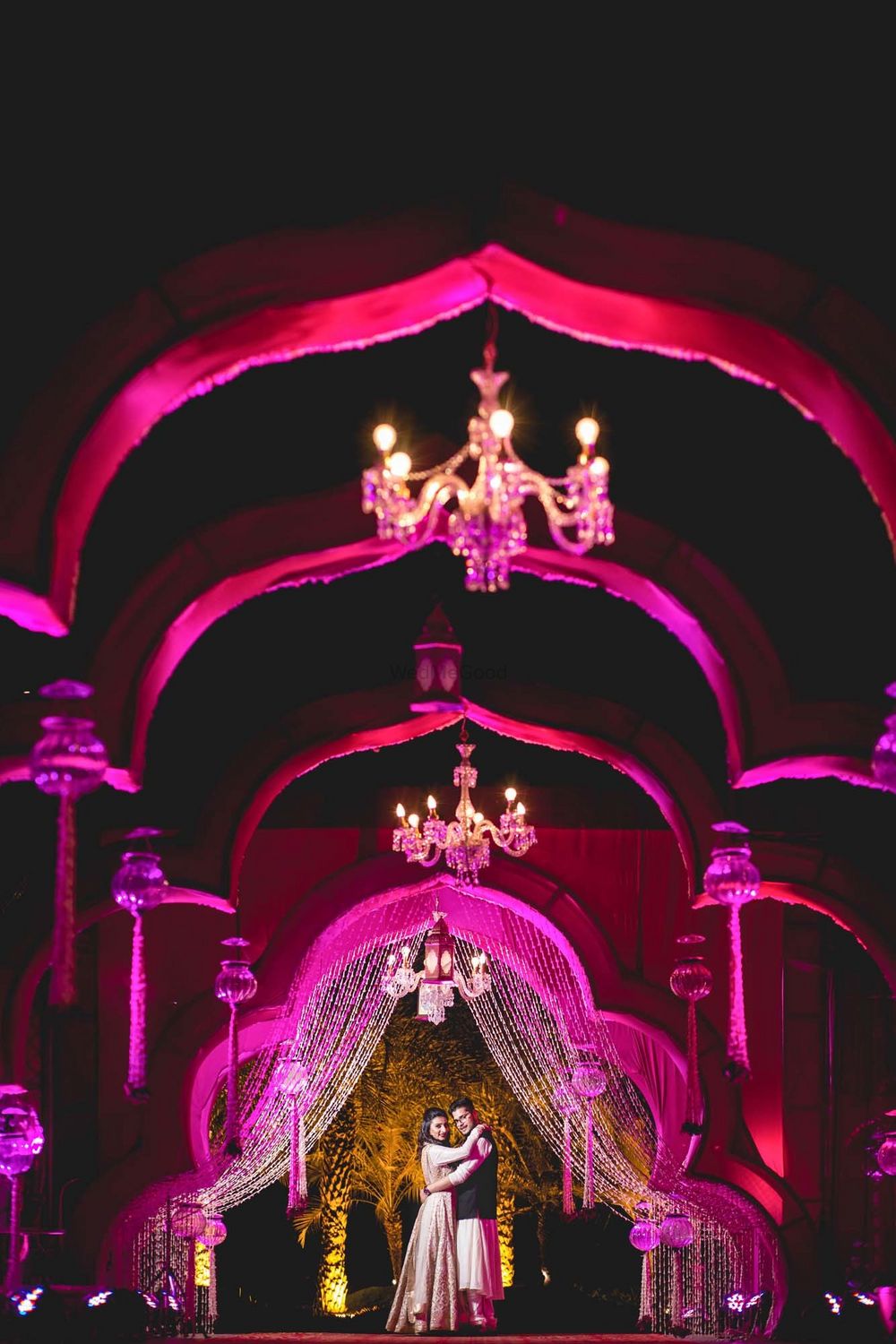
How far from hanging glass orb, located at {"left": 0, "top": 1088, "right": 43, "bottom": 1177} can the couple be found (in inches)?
279

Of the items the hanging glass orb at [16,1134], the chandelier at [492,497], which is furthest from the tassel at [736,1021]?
the hanging glass orb at [16,1134]

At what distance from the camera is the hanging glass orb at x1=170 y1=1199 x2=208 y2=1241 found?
51.2 ft

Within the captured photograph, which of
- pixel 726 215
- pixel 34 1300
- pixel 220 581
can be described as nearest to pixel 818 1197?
pixel 34 1300

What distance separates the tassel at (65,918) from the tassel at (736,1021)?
351 centimetres

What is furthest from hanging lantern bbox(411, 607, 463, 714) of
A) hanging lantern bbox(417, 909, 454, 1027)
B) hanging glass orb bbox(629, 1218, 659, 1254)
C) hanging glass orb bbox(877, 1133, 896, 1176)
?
hanging glass orb bbox(629, 1218, 659, 1254)

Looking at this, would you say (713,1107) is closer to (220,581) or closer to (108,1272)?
(108,1272)

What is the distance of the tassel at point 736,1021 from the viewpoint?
893 cm

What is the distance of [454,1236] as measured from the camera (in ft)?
58.5

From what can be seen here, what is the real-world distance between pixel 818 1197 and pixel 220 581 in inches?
362

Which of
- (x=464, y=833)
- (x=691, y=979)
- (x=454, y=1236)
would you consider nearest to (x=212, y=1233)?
(x=454, y=1236)

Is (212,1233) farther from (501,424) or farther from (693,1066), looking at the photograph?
(501,424)

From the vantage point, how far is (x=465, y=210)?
643 cm

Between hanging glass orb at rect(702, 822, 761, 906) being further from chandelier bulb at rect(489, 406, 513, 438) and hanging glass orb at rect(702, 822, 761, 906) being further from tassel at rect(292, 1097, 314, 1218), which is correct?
tassel at rect(292, 1097, 314, 1218)

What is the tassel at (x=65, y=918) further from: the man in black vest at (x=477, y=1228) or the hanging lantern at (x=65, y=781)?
the man in black vest at (x=477, y=1228)
